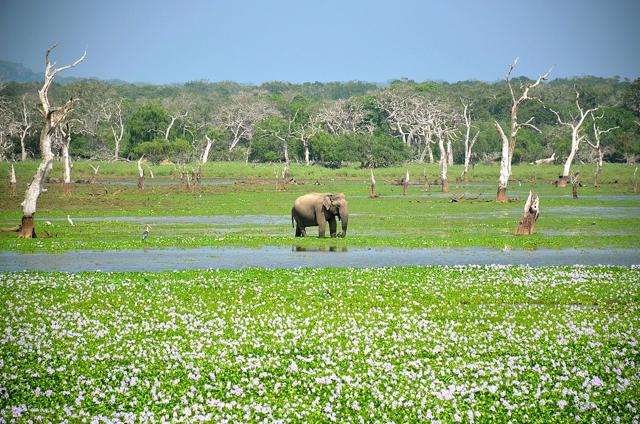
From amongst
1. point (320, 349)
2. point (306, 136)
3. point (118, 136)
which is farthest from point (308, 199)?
point (118, 136)

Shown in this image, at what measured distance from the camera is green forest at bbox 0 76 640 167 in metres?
124

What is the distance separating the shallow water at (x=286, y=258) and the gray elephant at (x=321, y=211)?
4867mm

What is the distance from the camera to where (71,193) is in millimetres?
70812

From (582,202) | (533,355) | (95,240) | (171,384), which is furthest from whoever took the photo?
(582,202)

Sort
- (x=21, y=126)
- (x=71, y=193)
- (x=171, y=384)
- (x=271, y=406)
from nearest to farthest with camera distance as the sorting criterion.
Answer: (x=271, y=406), (x=171, y=384), (x=71, y=193), (x=21, y=126)

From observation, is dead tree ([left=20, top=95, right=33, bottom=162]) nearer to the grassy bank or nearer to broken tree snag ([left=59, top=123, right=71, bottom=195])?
the grassy bank

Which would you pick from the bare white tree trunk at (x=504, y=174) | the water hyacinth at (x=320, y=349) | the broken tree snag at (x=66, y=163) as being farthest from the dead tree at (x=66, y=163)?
the water hyacinth at (x=320, y=349)

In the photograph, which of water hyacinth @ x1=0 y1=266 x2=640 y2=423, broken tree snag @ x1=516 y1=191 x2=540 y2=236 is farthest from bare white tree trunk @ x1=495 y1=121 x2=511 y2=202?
water hyacinth @ x1=0 y1=266 x2=640 y2=423

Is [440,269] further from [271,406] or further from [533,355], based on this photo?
[271,406]

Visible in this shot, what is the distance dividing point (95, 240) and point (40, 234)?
397 cm

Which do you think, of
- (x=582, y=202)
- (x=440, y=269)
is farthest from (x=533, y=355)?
(x=582, y=202)

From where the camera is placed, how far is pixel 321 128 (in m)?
147

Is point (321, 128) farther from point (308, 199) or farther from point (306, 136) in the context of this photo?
point (308, 199)

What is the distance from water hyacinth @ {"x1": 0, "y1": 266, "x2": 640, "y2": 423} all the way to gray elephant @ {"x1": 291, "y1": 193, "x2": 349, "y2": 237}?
15696 mm
